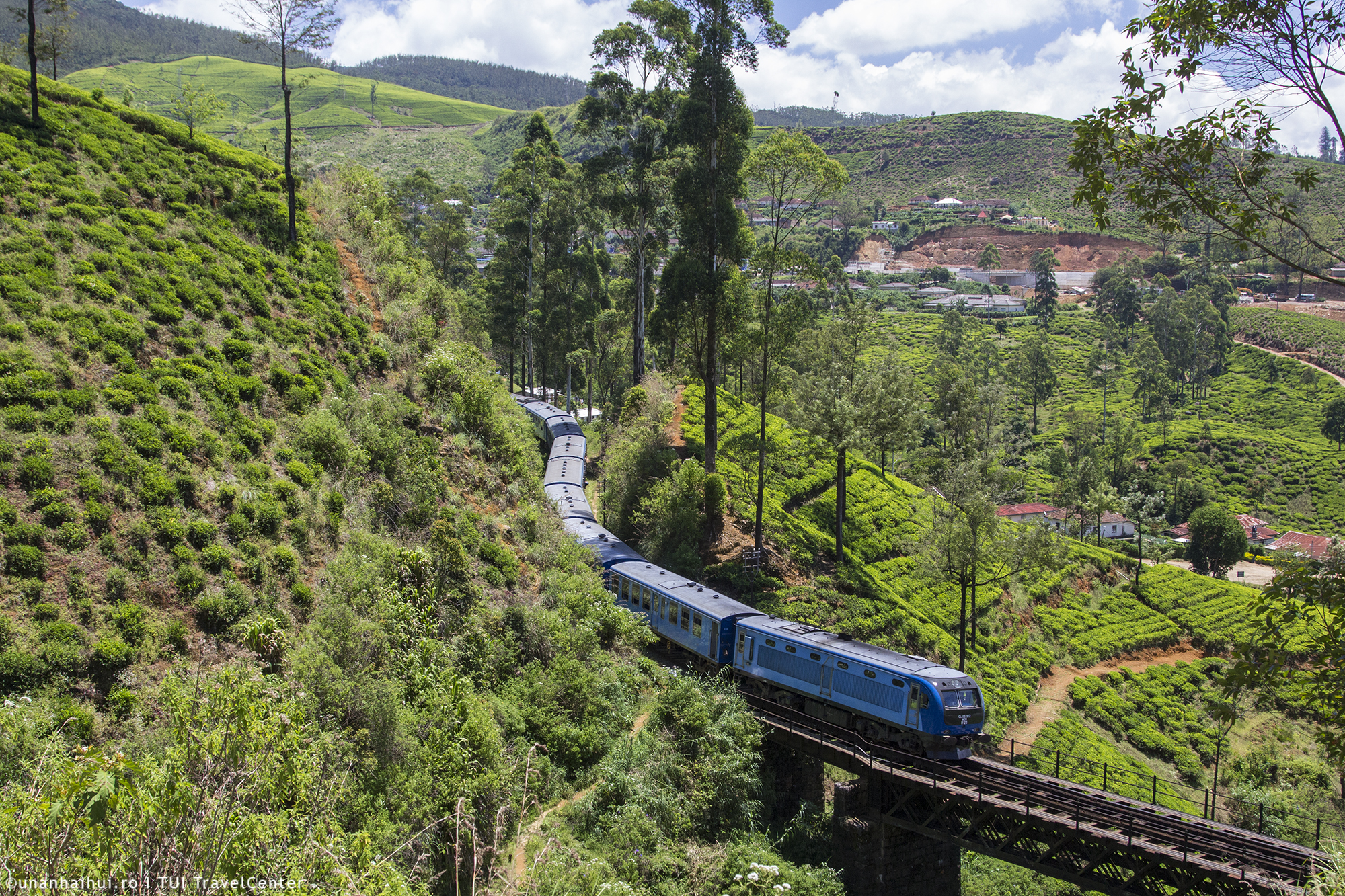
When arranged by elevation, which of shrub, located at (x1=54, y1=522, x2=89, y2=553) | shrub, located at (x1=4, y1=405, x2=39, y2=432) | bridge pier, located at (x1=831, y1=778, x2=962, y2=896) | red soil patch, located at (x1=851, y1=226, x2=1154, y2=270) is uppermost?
red soil patch, located at (x1=851, y1=226, x2=1154, y2=270)

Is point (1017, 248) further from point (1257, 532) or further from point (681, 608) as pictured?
point (681, 608)

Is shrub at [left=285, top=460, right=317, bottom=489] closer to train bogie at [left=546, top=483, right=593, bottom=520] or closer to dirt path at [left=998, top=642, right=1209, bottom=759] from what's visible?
train bogie at [left=546, top=483, right=593, bottom=520]

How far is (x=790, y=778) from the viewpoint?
20.0m

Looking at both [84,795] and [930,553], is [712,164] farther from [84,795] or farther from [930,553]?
[84,795]

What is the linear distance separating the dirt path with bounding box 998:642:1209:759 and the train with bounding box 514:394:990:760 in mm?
7655

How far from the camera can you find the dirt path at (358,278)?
29505 mm

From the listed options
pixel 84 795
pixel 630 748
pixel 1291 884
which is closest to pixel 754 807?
pixel 630 748

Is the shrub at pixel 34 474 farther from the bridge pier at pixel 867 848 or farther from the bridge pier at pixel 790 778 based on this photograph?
the bridge pier at pixel 867 848

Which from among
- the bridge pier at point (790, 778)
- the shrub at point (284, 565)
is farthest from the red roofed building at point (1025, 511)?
the shrub at point (284, 565)

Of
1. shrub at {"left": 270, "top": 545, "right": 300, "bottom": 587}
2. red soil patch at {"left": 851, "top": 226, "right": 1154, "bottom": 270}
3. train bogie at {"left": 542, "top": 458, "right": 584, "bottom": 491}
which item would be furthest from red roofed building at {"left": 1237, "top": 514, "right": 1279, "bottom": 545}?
red soil patch at {"left": 851, "top": 226, "right": 1154, "bottom": 270}

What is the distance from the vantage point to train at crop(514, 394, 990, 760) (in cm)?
1808

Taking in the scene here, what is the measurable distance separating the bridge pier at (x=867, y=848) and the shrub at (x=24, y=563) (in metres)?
16.3

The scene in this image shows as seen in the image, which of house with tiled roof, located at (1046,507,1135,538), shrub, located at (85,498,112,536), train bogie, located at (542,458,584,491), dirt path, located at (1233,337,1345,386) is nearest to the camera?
shrub, located at (85,498,112,536)

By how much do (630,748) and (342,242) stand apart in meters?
25.3
